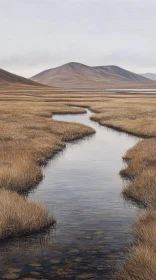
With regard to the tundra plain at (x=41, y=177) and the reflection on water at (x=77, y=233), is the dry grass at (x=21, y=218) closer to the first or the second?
the tundra plain at (x=41, y=177)

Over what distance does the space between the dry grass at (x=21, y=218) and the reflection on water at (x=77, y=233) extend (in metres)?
0.35

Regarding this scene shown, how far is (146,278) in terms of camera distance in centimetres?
830

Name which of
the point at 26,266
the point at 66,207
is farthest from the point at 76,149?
the point at 26,266

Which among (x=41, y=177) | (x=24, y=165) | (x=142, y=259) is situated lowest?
(x=41, y=177)

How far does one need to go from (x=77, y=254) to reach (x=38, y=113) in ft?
161

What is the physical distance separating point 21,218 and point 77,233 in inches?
70.0

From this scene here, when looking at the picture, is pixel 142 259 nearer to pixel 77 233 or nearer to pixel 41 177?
pixel 77 233

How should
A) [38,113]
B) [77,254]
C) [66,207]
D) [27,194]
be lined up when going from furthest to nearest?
1. [38,113]
2. [27,194]
3. [66,207]
4. [77,254]

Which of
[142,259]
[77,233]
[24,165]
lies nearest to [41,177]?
[24,165]

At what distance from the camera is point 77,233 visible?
1240 cm

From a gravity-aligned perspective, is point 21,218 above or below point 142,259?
below

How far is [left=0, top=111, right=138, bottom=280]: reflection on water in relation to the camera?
10.0 meters

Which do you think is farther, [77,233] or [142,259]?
[77,233]

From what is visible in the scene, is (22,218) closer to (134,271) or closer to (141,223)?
(141,223)
